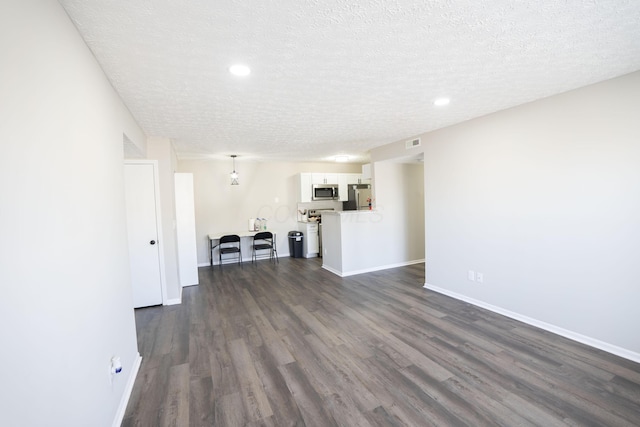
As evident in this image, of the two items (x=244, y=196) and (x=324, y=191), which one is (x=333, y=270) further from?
(x=244, y=196)

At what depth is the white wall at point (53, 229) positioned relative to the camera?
911mm

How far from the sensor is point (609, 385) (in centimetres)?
207

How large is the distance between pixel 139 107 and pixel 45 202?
2014mm

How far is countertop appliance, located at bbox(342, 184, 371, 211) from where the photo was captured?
7023 millimetres

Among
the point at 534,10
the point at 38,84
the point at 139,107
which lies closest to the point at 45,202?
the point at 38,84

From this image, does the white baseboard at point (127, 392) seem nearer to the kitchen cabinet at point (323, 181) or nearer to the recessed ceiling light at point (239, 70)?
the recessed ceiling light at point (239, 70)

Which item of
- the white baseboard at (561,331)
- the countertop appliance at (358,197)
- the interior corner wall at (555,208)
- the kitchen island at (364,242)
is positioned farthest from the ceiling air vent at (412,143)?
the countertop appliance at (358,197)

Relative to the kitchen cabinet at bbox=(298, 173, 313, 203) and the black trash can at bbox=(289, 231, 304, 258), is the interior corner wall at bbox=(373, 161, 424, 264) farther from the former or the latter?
the black trash can at bbox=(289, 231, 304, 258)

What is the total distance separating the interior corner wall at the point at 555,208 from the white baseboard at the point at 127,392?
3.85 meters

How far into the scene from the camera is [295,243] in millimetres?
6949

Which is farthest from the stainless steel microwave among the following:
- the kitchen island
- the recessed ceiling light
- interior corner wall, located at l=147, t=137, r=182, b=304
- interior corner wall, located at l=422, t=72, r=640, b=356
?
the recessed ceiling light

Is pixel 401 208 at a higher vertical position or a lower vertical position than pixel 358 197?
lower

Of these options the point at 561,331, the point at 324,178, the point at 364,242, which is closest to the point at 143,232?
the point at 364,242

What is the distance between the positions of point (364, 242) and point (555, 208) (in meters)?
3.01
